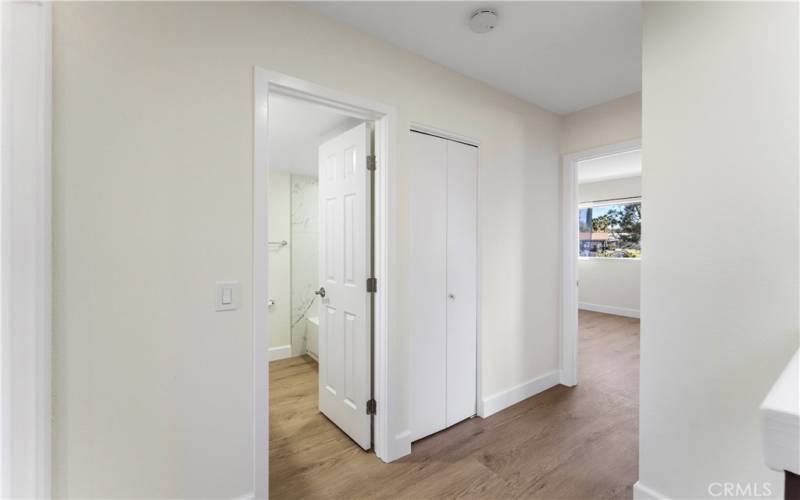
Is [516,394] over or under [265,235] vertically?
under

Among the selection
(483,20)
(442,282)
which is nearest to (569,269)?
(442,282)

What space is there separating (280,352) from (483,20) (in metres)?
3.76

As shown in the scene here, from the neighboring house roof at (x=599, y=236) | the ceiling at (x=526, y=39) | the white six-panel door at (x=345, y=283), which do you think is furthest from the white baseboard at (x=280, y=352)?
the neighboring house roof at (x=599, y=236)

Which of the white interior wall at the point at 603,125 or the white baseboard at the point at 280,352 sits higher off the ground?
the white interior wall at the point at 603,125

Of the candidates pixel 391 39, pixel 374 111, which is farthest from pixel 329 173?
pixel 391 39

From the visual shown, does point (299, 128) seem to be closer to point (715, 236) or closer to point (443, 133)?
point (443, 133)

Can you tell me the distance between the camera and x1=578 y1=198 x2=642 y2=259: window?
6285mm

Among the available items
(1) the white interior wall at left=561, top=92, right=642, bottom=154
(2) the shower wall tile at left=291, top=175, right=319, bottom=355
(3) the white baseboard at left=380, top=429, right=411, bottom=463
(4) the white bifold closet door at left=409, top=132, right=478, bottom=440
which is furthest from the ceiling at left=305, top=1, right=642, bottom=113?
(2) the shower wall tile at left=291, top=175, right=319, bottom=355

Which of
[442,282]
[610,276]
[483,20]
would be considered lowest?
[610,276]

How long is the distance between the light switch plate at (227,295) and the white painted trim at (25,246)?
1.72 feet

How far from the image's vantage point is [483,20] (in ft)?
5.76

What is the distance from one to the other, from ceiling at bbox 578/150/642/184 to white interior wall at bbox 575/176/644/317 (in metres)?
0.18

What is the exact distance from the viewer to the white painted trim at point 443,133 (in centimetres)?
217

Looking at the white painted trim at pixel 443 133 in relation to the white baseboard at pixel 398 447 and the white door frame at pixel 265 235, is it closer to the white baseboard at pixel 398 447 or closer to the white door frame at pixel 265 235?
the white door frame at pixel 265 235
